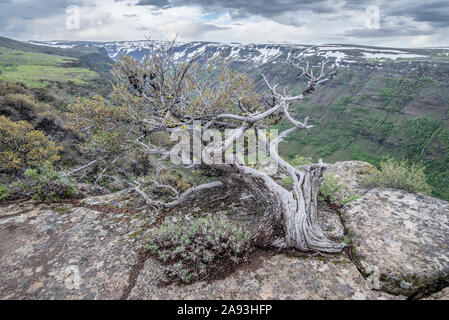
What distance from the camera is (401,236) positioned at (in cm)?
559

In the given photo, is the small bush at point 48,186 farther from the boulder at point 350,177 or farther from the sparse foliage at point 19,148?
the boulder at point 350,177

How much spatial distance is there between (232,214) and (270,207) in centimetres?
153

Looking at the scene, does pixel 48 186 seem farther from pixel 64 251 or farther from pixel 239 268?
pixel 239 268

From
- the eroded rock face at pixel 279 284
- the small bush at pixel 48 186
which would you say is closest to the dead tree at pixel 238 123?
the eroded rock face at pixel 279 284

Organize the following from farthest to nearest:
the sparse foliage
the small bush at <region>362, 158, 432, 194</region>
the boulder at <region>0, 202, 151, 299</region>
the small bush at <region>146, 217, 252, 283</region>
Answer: the sparse foliage < the small bush at <region>362, 158, 432, 194</region> < the small bush at <region>146, 217, 252, 283</region> < the boulder at <region>0, 202, 151, 299</region>

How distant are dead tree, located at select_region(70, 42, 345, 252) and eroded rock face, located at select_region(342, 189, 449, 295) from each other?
93 cm

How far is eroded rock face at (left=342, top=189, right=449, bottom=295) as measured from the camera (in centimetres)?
455

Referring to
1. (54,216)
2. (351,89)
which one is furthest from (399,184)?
(351,89)

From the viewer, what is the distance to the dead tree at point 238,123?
534 cm

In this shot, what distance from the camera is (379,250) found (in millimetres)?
5219

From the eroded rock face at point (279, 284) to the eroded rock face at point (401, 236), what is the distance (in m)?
0.64

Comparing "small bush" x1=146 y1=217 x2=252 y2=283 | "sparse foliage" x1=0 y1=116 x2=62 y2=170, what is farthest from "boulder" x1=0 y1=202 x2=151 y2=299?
"sparse foliage" x1=0 y1=116 x2=62 y2=170

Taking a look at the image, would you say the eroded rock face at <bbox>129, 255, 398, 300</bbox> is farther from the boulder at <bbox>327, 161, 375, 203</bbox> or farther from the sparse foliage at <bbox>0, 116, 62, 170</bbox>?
the sparse foliage at <bbox>0, 116, 62, 170</bbox>

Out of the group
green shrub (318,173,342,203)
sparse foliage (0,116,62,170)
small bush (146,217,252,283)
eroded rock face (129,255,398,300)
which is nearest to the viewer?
eroded rock face (129,255,398,300)
